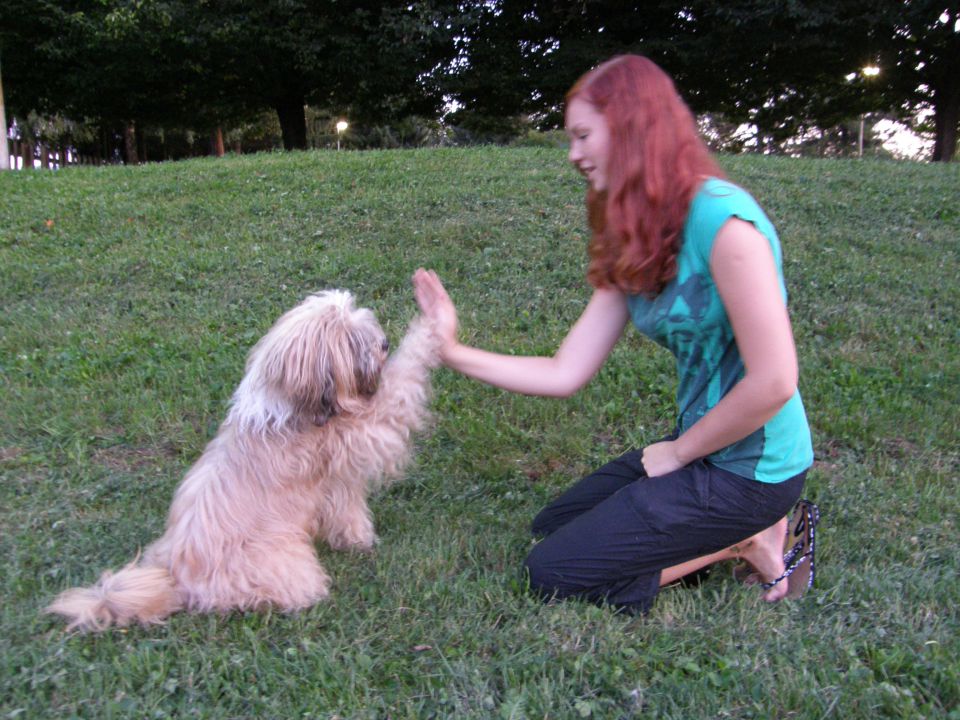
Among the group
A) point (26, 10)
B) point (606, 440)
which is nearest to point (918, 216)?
point (606, 440)

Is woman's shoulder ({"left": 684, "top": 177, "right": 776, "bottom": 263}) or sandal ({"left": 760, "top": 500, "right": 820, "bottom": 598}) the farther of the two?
sandal ({"left": 760, "top": 500, "right": 820, "bottom": 598})

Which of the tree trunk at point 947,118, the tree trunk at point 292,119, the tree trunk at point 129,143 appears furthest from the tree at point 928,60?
the tree trunk at point 129,143

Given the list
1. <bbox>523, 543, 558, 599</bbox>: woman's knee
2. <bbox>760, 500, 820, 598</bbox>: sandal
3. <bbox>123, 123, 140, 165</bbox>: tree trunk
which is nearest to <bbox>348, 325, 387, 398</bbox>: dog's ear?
<bbox>523, 543, 558, 599</bbox>: woman's knee

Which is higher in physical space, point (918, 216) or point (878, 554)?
point (918, 216)

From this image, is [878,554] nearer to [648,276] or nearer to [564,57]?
[648,276]

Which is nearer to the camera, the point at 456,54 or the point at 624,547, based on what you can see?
the point at 624,547

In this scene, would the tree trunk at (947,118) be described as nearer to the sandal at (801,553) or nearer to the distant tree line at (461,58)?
the distant tree line at (461,58)

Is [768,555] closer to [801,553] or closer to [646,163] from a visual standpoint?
[801,553]

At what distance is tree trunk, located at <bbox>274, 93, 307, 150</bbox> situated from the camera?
76.9 feet

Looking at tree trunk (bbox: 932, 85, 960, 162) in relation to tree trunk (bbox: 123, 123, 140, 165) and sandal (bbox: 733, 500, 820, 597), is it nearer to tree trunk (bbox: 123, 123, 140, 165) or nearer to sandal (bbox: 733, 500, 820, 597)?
sandal (bbox: 733, 500, 820, 597)

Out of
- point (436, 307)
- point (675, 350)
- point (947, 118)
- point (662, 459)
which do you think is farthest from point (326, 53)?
point (662, 459)

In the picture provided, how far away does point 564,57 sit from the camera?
20750 millimetres

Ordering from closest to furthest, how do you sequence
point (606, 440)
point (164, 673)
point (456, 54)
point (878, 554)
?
1. point (164, 673)
2. point (878, 554)
3. point (606, 440)
4. point (456, 54)

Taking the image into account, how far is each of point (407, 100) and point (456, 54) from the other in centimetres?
215
